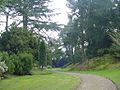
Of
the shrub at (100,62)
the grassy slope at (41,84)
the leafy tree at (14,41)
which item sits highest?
the leafy tree at (14,41)

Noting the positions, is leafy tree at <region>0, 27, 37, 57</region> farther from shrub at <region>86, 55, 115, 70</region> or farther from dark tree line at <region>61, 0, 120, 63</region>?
dark tree line at <region>61, 0, 120, 63</region>

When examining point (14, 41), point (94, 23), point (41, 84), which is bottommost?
point (41, 84)

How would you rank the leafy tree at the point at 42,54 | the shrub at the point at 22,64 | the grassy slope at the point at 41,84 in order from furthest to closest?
the leafy tree at the point at 42,54, the shrub at the point at 22,64, the grassy slope at the point at 41,84

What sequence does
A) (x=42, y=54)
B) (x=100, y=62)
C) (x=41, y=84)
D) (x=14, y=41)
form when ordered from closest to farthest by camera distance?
(x=41, y=84) < (x=14, y=41) < (x=100, y=62) < (x=42, y=54)

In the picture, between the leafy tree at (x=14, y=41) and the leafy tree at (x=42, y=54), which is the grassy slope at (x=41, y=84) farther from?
the leafy tree at (x=42, y=54)

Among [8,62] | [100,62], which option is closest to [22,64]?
[8,62]

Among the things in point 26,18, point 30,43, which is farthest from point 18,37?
point 26,18

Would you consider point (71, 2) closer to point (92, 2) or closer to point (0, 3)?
point (92, 2)

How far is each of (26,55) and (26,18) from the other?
15.6 m

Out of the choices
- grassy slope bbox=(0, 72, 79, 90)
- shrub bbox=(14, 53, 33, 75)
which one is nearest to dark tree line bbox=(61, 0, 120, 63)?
shrub bbox=(14, 53, 33, 75)

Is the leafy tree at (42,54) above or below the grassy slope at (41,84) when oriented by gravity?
above

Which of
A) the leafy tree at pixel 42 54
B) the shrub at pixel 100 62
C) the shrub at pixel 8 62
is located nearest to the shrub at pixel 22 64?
the shrub at pixel 8 62

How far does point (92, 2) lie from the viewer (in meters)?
56.2

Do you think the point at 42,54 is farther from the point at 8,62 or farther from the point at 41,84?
the point at 41,84
